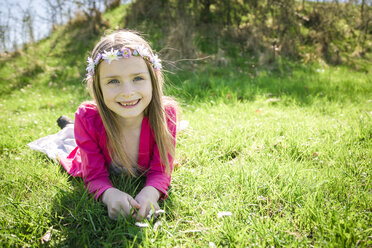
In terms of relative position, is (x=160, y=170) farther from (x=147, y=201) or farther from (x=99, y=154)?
(x=99, y=154)

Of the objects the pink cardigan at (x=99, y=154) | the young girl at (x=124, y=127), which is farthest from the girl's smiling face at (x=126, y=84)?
the pink cardigan at (x=99, y=154)

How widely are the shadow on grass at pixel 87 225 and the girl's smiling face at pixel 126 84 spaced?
67 centimetres

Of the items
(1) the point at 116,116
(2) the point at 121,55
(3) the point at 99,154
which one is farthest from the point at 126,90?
(3) the point at 99,154

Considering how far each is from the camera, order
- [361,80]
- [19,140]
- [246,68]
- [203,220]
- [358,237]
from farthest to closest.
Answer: [246,68]
[361,80]
[19,140]
[203,220]
[358,237]

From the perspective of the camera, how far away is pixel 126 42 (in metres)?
1.83

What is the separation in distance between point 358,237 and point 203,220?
901 mm

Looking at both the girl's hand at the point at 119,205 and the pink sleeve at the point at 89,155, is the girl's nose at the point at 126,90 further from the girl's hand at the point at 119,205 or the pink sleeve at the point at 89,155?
the girl's hand at the point at 119,205

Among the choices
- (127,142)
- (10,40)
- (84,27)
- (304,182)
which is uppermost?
(84,27)

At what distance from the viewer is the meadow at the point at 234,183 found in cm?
148

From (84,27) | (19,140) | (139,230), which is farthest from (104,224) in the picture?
(84,27)

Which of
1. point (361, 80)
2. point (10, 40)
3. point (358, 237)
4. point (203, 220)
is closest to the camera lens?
point (358, 237)

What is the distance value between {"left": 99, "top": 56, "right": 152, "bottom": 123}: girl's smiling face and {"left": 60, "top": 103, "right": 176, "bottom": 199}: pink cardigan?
0.28 m

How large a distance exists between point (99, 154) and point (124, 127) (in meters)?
0.30

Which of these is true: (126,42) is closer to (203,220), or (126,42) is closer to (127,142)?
(127,142)
